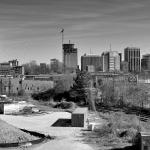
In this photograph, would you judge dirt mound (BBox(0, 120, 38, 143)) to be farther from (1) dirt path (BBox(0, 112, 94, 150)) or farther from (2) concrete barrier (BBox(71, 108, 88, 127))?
(2) concrete barrier (BBox(71, 108, 88, 127))

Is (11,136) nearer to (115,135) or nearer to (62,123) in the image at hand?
(115,135)

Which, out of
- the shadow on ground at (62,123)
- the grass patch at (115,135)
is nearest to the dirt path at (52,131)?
the shadow on ground at (62,123)

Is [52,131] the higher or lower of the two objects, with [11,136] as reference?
lower

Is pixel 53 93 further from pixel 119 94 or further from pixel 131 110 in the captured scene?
pixel 131 110

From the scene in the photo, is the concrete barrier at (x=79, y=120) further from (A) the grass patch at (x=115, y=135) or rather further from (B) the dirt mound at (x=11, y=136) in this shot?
(B) the dirt mound at (x=11, y=136)

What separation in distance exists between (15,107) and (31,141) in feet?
65.1

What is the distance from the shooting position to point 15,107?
138ft

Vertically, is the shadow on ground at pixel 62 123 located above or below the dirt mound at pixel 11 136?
below

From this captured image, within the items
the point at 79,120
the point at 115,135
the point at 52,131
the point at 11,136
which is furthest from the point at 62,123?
the point at 11,136

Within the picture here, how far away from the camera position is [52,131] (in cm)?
2823

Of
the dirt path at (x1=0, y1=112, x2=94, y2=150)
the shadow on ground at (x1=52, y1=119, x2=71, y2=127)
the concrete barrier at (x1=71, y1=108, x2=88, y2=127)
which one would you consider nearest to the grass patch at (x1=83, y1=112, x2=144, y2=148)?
the dirt path at (x1=0, y1=112, x2=94, y2=150)

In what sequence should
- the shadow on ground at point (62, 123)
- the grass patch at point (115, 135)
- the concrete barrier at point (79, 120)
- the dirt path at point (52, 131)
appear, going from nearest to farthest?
the dirt path at point (52, 131) < the grass patch at point (115, 135) < the concrete barrier at point (79, 120) < the shadow on ground at point (62, 123)

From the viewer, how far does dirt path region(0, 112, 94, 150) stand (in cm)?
2233

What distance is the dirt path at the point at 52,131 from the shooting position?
22.3 metres
